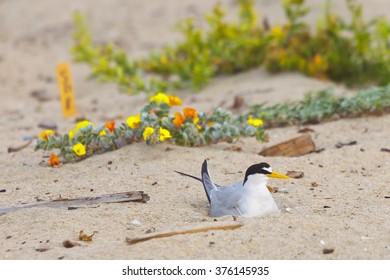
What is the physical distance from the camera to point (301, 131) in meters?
5.85

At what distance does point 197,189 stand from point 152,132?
61 centimetres

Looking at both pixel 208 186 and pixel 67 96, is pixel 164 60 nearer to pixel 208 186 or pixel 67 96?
pixel 67 96

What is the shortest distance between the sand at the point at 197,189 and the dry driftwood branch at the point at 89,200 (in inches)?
2.2

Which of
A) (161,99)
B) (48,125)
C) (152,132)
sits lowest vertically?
(48,125)

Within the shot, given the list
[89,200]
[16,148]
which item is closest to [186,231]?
[89,200]

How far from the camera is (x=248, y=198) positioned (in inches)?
161

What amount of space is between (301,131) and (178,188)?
1.56 meters

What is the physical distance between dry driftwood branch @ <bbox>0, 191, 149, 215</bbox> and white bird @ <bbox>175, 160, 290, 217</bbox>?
0.40 meters

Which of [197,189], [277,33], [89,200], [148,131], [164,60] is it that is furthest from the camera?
[164,60]

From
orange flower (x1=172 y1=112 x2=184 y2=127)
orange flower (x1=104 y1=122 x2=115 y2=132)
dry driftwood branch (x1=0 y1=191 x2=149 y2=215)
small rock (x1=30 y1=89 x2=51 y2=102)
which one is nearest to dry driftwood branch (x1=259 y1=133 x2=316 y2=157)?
orange flower (x1=172 y1=112 x2=184 y2=127)

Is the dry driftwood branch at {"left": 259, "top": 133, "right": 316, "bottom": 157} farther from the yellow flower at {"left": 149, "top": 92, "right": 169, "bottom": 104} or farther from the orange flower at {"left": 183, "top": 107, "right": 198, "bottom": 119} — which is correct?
the yellow flower at {"left": 149, "top": 92, "right": 169, "bottom": 104}

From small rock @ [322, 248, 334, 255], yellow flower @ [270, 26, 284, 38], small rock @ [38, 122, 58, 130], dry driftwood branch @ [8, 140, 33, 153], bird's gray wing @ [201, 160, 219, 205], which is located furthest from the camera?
yellow flower @ [270, 26, 284, 38]

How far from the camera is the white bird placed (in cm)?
407
